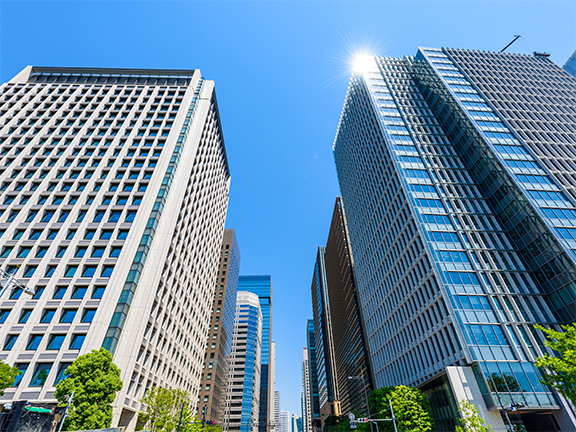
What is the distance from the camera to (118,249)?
4284cm

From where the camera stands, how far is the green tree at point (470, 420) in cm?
2822

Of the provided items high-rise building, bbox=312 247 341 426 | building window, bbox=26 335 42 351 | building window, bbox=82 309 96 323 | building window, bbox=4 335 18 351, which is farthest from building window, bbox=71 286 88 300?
high-rise building, bbox=312 247 341 426

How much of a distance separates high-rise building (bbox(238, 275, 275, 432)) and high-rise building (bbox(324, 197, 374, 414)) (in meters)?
48.9

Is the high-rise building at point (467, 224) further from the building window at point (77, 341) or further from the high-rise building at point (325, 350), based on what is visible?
the high-rise building at point (325, 350)

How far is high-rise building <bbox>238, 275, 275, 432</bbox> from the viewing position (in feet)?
→ 570

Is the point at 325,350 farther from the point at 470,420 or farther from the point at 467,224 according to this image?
the point at 470,420

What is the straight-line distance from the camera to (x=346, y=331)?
118 meters

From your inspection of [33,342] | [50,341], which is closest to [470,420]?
[50,341]

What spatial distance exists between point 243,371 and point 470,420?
11842 cm

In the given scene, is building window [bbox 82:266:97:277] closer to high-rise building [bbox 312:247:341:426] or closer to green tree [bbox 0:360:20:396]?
green tree [bbox 0:360:20:396]

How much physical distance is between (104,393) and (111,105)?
5778cm

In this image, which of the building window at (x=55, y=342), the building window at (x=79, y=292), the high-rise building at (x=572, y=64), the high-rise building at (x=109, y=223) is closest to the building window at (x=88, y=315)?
the high-rise building at (x=109, y=223)

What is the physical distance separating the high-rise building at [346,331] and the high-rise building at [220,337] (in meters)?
42.8

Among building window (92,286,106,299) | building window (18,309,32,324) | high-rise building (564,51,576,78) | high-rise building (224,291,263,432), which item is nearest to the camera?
building window (18,309,32,324)
